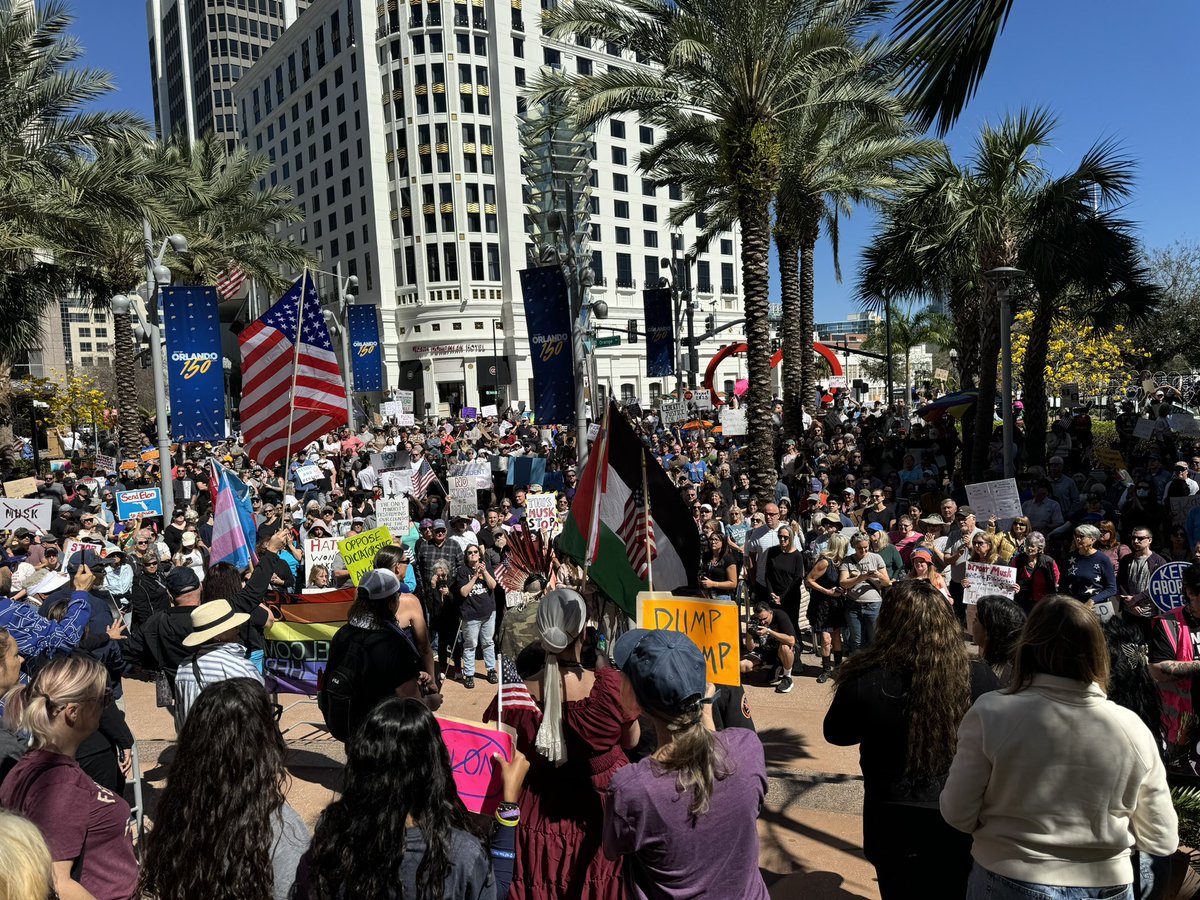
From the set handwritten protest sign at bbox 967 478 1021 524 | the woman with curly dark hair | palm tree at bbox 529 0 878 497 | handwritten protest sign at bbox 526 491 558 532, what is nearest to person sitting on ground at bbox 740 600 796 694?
handwritten protest sign at bbox 967 478 1021 524

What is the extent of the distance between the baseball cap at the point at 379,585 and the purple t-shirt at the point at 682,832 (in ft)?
7.67

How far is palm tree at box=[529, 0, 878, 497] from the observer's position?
1361 centimetres

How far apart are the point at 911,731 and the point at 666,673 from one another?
992mm

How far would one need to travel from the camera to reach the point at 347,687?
4.54 meters

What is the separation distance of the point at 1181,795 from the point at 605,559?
2931mm

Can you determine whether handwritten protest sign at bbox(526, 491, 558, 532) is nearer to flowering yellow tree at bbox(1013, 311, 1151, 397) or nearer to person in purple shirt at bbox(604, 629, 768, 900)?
person in purple shirt at bbox(604, 629, 768, 900)

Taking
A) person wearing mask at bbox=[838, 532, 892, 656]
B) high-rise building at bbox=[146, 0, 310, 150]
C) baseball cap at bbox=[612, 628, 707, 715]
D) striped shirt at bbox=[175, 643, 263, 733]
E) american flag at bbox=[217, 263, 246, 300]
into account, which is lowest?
person wearing mask at bbox=[838, 532, 892, 656]

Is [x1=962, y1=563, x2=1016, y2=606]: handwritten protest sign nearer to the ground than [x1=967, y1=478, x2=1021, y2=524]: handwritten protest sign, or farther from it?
nearer to the ground

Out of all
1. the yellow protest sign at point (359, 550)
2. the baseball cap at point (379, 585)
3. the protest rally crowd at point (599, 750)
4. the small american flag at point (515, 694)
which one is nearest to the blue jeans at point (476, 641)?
the yellow protest sign at point (359, 550)

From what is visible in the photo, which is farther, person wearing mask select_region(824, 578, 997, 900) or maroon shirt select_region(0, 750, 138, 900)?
person wearing mask select_region(824, 578, 997, 900)

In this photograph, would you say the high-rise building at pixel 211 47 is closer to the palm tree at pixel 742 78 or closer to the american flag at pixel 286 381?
the palm tree at pixel 742 78

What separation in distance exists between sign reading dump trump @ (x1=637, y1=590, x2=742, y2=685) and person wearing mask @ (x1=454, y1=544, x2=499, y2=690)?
480 cm

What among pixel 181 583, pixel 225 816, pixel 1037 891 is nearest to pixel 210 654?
pixel 181 583

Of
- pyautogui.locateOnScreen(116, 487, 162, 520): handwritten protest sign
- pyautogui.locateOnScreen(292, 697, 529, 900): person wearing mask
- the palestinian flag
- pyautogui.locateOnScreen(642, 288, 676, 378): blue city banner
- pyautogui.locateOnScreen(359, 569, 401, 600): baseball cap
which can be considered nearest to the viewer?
pyautogui.locateOnScreen(292, 697, 529, 900): person wearing mask
